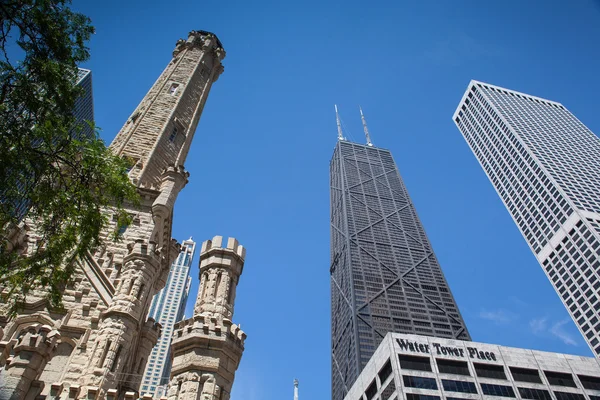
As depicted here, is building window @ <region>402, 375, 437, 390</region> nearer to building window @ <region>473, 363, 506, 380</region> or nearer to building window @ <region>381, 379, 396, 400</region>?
building window @ <region>381, 379, 396, 400</region>

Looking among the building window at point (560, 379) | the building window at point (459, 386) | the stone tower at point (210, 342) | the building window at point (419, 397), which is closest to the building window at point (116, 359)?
the stone tower at point (210, 342)

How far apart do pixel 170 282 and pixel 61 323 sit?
5154 inches

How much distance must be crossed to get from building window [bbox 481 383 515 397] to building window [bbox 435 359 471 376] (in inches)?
98.2

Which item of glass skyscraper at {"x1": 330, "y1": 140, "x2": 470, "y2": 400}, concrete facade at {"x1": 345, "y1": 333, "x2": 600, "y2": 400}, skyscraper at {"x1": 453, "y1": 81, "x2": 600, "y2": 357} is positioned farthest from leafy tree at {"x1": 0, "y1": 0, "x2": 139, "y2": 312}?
glass skyscraper at {"x1": 330, "y1": 140, "x2": 470, "y2": 400}

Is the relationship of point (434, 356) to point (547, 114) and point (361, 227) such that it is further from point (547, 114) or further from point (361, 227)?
point (547, 114)

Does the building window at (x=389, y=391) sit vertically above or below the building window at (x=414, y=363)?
below

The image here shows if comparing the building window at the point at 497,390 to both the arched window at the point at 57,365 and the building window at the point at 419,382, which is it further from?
the arched window at the point at 57,365

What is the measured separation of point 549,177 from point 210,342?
120 metres

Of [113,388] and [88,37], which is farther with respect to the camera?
[113,388]

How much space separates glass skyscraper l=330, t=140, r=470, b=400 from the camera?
12681cm

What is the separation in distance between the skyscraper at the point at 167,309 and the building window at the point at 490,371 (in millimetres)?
74353

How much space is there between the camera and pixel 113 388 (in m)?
12.0

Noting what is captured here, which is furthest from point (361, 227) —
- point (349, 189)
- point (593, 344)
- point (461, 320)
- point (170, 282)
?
point (593, 344)

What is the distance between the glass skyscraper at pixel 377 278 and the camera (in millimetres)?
126812
